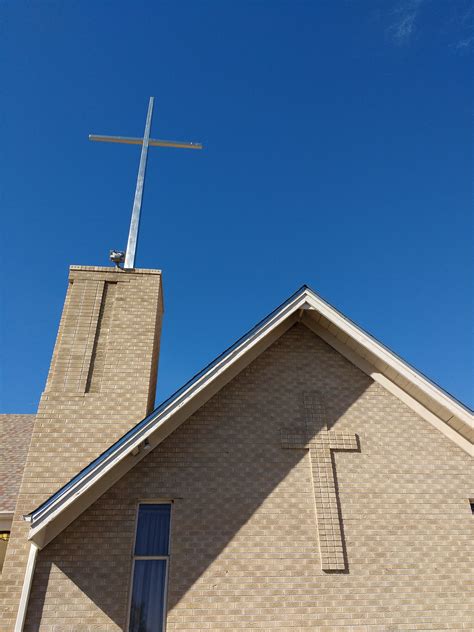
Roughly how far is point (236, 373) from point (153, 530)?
328 centimetres

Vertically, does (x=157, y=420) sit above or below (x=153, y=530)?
above

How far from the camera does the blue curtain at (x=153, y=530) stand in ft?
23.9

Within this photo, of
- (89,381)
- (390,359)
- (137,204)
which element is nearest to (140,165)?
(137,204)

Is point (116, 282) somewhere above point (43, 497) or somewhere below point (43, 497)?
above

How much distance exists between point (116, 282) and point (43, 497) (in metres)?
4.95

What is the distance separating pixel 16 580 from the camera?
695 centimetres

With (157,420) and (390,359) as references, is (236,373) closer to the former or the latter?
(157,420)

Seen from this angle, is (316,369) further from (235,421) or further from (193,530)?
(193,530)

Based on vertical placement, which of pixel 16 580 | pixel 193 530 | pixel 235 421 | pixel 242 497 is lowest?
pixel 16 580

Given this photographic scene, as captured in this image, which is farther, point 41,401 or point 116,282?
point 116,282

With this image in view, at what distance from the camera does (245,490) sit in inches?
306

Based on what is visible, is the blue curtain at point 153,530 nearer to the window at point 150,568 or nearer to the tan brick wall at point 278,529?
the window at point 150,568

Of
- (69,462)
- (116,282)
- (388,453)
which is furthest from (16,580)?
(388,453)

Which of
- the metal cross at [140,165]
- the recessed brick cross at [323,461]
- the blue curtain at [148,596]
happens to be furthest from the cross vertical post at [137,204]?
the blue curtain at [148,596]
